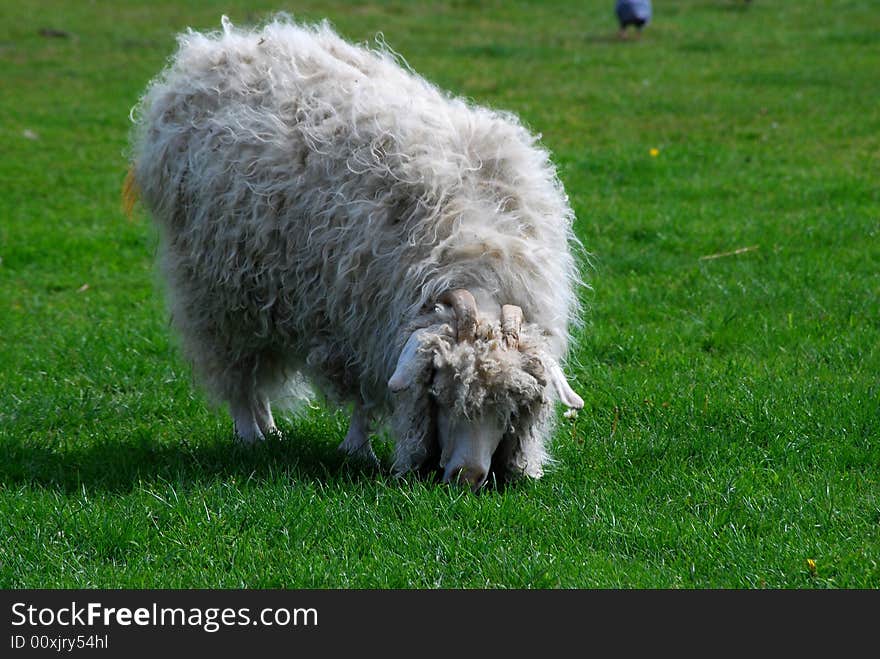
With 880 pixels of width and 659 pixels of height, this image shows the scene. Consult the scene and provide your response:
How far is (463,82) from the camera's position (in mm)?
15898

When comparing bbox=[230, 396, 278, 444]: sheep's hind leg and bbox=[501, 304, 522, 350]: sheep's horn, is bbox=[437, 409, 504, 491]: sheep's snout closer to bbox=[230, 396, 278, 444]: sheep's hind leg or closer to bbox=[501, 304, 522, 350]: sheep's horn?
bbox=[501, 304, 522, 350]: sheep's horn

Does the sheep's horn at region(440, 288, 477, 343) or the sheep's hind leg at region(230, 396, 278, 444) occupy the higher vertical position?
the sheep's horn at region(440, 288, 477, 343)

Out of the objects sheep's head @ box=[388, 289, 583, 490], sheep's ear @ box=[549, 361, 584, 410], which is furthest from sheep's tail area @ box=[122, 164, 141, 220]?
sheep's ear @ box=[549, 361, 584, 410]

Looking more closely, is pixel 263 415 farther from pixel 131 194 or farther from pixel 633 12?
pixel 633 12

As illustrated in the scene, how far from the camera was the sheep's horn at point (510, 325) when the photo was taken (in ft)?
15.6

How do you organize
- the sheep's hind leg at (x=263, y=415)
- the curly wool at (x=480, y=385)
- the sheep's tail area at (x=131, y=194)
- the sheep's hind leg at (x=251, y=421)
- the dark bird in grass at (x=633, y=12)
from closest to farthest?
1. the curly wool at (x=480, y=385)
2. the sheep's hind leg at (x=251, y=421)
3. the sheep's hind leg at (x=263, y=415)
4. the sheep's tail area at (x=131, y=194)
5. the dark bird in grass at (x=633, y=12)

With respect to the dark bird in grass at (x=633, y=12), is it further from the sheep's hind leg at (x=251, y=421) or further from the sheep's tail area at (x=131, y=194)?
the sheep's hind leg at (x=251, y=421)

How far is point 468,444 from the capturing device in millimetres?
4789

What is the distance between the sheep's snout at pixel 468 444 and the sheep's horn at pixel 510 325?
0.93ft

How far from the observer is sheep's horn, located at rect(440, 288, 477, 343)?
4.73 m

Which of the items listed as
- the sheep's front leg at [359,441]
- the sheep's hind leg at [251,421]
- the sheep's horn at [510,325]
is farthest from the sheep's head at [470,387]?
the sheep's hind leg at [251,421]

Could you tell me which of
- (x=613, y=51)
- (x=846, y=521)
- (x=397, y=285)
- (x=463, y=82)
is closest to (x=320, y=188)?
(x=397, y=285)

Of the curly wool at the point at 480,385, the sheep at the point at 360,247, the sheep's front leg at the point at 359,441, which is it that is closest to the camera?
the curly wool at the point at 480,385

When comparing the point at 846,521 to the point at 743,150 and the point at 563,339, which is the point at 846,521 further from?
the point at 743,150
